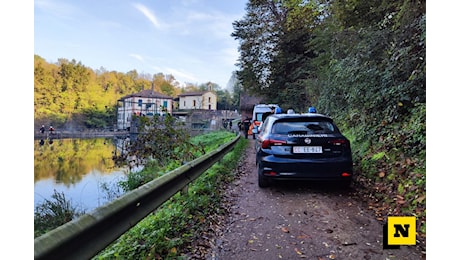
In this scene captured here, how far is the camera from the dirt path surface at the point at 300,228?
2.54 metres

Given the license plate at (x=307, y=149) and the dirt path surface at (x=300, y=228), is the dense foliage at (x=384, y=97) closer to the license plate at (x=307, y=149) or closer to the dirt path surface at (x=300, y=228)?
the dirt path surface at (x=300, y=228)

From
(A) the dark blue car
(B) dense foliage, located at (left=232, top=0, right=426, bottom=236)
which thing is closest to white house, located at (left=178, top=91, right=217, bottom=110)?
(B) dense foliage, located at (left=232, top=0, right=426, bottom=236)

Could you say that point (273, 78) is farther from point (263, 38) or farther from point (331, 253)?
point (331, 253)

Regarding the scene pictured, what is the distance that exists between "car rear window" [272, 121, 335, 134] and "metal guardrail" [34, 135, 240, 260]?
99.1 inches

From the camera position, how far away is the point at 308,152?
4426 mm

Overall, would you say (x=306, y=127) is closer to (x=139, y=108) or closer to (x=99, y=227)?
(x=99, y=227)

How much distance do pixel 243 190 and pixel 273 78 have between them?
1718 cm

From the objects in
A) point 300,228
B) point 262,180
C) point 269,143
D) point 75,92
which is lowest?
point 300,228

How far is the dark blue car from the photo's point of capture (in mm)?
4367

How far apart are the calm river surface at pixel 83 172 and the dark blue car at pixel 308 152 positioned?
13.2 feet

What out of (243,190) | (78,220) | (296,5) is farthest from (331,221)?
(296,5)

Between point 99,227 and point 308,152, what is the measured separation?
3.48m

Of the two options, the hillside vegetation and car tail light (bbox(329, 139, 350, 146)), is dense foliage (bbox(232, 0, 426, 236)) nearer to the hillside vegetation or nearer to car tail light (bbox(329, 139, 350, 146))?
the hillside vegetation

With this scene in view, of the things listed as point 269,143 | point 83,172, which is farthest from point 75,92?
point 83,172
